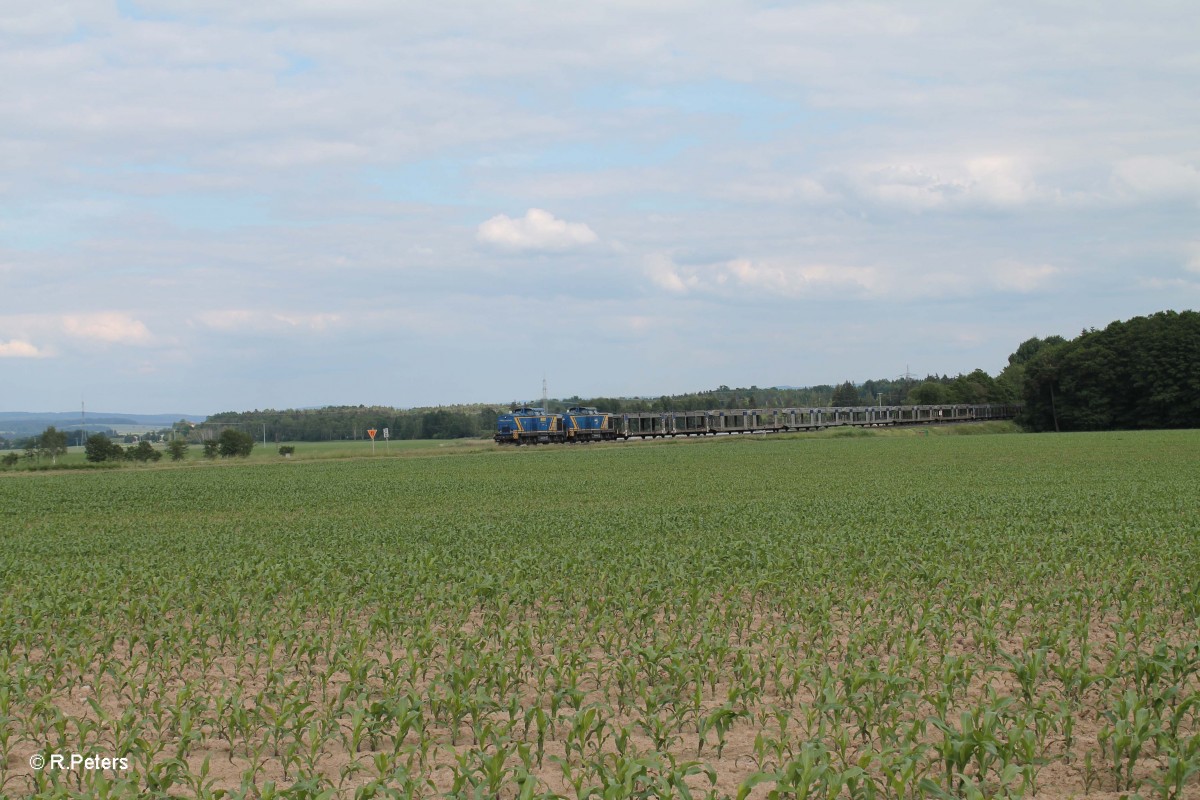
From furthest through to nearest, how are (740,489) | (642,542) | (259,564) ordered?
1. (740,489)
2. (642,542)
3. (259,564)

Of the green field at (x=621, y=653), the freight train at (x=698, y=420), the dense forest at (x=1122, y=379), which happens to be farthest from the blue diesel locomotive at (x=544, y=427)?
the green field at (x=621, y=653)

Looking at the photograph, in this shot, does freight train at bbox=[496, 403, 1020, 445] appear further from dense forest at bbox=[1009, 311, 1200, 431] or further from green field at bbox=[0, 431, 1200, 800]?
green field at bbox=[0, 431, 1200, 800]

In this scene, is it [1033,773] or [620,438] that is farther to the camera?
[620,438]

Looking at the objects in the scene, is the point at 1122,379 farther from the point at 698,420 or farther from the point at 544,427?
the point at 544,427

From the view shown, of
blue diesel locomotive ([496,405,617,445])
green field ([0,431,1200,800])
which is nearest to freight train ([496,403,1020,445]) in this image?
blue diesel locomotive ([496,405,617,445])

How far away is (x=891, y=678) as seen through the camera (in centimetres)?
839

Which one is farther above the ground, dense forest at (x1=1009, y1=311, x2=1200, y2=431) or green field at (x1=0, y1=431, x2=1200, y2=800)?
dense forest at (x1=1009, y1=311, x2=1200, y2=431)

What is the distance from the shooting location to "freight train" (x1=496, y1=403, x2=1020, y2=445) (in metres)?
91.0

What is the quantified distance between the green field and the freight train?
62.8 m

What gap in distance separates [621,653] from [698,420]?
104 m

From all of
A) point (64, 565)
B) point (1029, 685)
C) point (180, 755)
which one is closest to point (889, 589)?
point (1029, 685)

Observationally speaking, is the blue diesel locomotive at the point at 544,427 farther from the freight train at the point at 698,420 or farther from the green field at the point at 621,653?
the green field at the point at 621,653

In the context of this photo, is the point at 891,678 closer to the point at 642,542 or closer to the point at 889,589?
the point at 889,589

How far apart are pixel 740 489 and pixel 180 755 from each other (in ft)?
99.4
